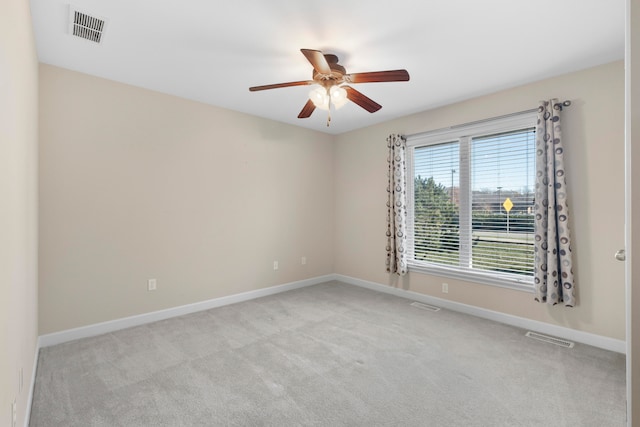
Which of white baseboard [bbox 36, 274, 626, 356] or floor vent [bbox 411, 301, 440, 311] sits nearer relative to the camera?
white baseboard [bbox 36, 274, 626, 356]

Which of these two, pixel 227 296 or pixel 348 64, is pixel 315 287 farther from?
pixel 348 64

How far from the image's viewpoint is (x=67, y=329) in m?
2.94

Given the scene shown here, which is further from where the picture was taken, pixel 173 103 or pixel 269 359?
pixel 173 103

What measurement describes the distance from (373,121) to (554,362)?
352 cm

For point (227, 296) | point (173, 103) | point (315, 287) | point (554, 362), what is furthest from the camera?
point (315, 287)

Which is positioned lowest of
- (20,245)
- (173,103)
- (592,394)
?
(592,394)

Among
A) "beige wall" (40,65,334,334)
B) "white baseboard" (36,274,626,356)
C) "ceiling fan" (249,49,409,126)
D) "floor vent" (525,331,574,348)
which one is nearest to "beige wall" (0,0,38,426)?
"beige wall" (40,65,334,334)

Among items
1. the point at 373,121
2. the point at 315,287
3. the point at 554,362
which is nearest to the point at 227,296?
the point at 315,287

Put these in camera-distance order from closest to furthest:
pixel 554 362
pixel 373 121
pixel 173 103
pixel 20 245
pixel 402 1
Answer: pixel 20 245 < pixel 402 1 < pixel 554 362 < pixel 173 103 < pixel 373 121

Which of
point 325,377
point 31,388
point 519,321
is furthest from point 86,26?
point 519,321

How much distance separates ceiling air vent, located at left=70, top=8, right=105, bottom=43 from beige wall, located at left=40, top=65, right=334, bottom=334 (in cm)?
80

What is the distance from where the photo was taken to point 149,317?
3449 millimetres

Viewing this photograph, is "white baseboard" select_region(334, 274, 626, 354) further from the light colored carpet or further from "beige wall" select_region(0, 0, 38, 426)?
"beige wall" select_region(0, 0, 38, 426)

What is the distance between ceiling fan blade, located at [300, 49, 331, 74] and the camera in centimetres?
210
